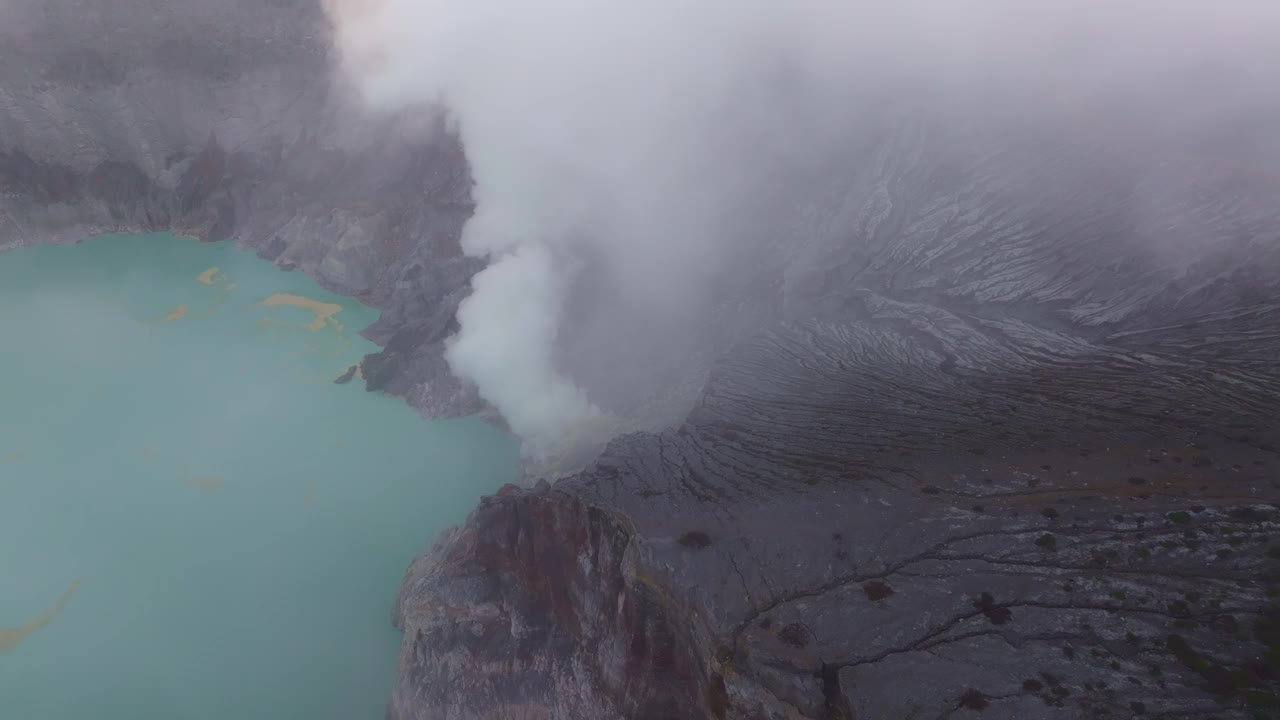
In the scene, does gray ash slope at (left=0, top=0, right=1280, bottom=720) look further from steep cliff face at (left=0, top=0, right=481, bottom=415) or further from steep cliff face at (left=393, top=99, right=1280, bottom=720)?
steep cliff face at (left=0, top=0, right=481, bottom=415)

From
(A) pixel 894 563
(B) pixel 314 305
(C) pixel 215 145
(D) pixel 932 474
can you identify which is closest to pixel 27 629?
(B) pixel 314 305

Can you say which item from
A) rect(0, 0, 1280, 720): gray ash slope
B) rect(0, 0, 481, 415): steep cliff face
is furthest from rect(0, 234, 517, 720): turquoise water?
rect(0, 0, 481, 415): steep cliff face

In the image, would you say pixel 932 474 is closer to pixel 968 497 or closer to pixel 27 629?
pixel 968 497

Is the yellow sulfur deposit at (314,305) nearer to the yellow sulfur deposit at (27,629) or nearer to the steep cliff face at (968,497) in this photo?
the yellow sulfur deposit at (27,629)

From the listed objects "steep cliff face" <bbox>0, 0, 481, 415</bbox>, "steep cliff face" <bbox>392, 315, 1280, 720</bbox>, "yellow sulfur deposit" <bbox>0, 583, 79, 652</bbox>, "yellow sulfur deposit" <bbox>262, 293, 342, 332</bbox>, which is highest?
"steep cliff face" <bbox>0, 0, 481, 415</bbox>

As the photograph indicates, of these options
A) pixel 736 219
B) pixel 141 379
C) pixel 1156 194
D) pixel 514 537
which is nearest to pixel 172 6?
pixel 141 379

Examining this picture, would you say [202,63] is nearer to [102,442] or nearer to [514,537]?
[102,442]
